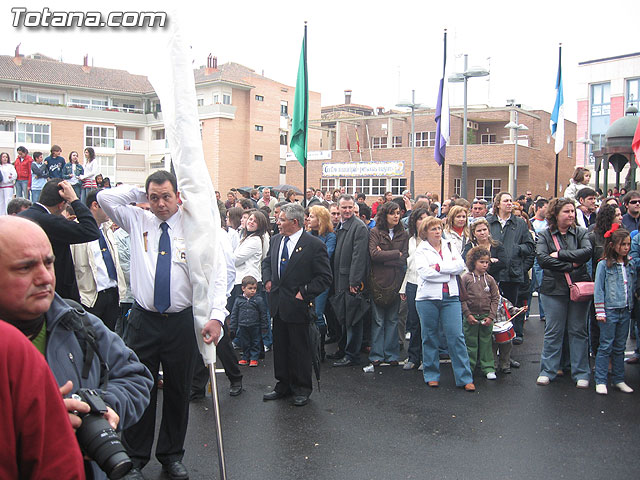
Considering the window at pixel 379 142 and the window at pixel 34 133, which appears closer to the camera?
the window at pixel 34 133

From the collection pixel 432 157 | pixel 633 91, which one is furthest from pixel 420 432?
pixel 633 91

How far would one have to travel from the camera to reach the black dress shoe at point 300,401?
20.3 feet

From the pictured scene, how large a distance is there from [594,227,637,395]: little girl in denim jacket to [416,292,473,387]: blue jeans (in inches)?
57.3

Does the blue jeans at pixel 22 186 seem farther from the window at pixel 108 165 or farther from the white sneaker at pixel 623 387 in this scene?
the window at pixel 108 165

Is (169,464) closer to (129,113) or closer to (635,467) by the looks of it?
A: (635,467)

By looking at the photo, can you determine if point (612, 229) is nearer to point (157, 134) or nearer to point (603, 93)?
point (603, 93)

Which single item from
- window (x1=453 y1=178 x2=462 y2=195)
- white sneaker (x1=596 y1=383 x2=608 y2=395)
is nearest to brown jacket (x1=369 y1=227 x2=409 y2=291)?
white sneaker (x1=596 y1=383 x2=608 y2=395)

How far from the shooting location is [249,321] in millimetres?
7785

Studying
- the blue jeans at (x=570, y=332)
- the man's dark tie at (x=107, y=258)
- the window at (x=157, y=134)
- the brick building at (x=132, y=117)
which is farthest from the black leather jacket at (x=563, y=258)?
the window at (x=157, y=134)

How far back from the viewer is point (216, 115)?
55219mm

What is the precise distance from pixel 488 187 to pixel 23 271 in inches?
2075

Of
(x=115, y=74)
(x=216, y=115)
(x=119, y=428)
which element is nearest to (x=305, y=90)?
(x=119, y=428)

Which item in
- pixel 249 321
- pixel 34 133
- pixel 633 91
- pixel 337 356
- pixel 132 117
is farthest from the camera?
pixel 132 117

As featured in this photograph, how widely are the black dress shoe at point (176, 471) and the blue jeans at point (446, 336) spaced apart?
10.9 ft
